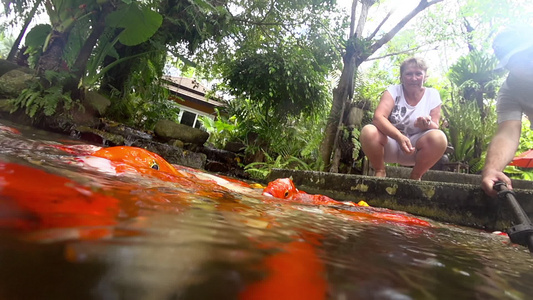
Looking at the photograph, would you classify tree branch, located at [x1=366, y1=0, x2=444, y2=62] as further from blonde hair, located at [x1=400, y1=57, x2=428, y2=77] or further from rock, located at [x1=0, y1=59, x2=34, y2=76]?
rock, located at [x1=0, y1=59, x2=34, y2=76]

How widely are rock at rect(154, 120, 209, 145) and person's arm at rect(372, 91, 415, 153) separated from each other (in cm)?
631

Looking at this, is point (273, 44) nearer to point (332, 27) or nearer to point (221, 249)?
point (332, 27)

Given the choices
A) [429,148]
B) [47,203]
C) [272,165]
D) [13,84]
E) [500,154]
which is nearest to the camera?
[47,203]

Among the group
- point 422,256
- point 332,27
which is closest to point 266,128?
point 332,27

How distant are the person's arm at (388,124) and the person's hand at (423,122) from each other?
0.84ft

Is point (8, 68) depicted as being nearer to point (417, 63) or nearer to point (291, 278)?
point (417, 63)

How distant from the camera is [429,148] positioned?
307 centimetres

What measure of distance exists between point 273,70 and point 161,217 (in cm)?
809

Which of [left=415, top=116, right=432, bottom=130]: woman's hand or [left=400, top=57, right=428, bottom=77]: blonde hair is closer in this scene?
[left=415, top=116, right=432, bottom=130]: woman's hand

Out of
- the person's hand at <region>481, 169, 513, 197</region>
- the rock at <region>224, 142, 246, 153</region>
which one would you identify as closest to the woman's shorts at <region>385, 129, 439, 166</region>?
the person's hand at <region>481, 169, 513, 197</region>

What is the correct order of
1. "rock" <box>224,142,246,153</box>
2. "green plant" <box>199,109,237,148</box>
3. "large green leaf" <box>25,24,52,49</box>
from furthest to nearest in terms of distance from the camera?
"green plant" <box>199,109,237,148</box>
"rock" <box>224,142,246,153</box>
"large green leaf" <box>25,24,52,49</box>

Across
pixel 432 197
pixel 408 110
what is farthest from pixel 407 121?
pixel 432 197

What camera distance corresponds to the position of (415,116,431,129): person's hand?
10.2ft

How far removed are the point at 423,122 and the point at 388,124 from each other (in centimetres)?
36
